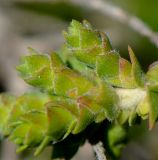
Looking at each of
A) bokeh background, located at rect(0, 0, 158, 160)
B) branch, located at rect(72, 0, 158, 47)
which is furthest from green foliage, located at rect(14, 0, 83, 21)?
branch, located at rect(72, 0, 158, 47)

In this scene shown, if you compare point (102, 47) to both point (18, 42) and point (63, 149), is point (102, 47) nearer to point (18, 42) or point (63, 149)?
point (63, 149)

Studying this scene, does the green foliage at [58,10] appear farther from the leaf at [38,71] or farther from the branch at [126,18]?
the leaf at [38,71]

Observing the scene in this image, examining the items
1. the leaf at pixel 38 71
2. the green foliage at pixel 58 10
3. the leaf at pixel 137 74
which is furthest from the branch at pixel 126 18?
the green foliage at pixel 58 10

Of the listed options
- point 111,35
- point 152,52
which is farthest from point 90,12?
point 152,52

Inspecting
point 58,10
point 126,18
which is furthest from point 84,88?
point 58,10

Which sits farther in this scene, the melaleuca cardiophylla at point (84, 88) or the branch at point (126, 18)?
the branch at point (126, 18)
